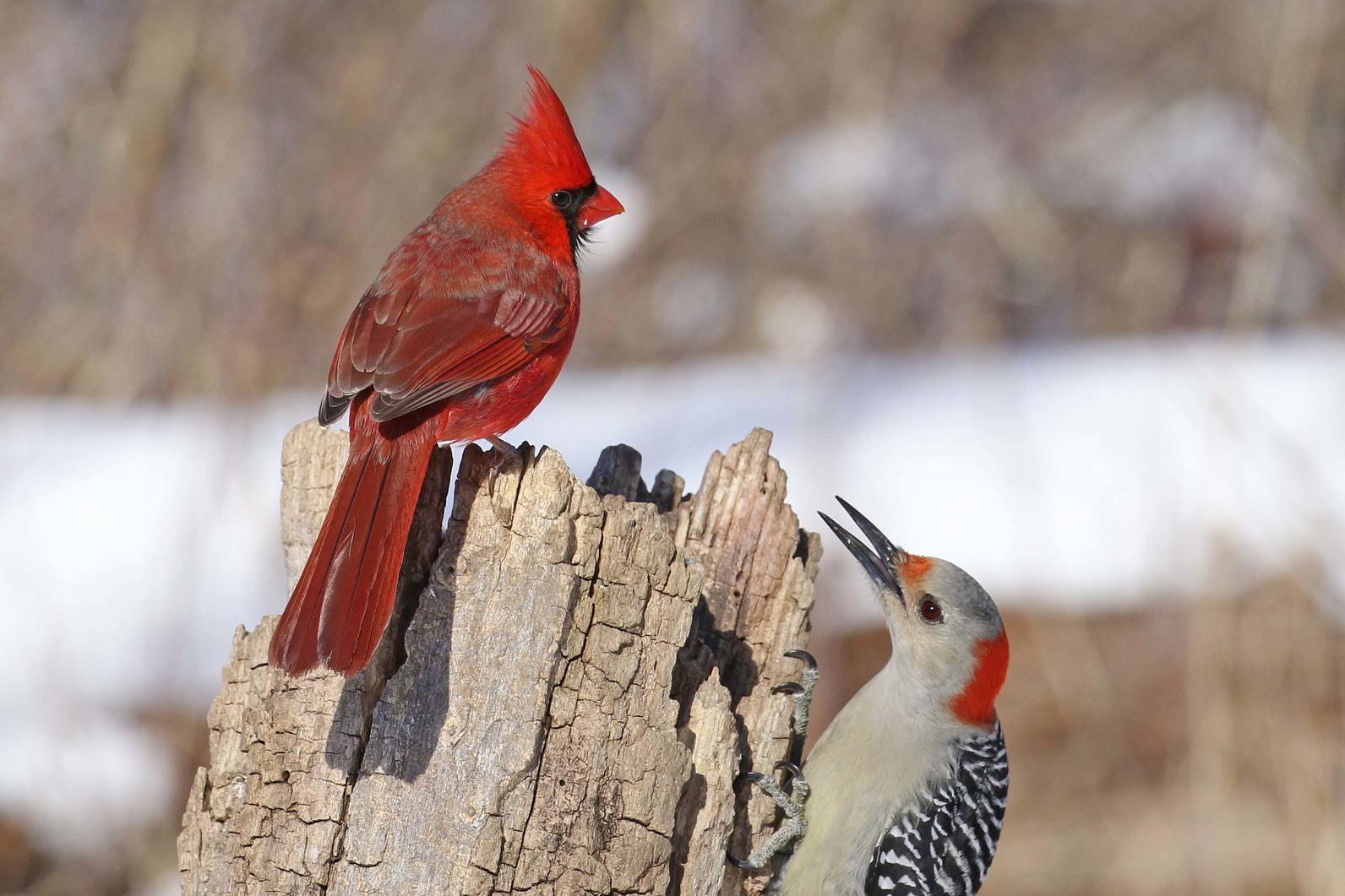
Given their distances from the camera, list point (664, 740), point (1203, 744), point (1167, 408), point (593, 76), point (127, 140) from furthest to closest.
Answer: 1. point (593, 76)
2. point (127, 140)
3. point (1167, 408)
4. point (1203, 744)
5. point (664, 740)

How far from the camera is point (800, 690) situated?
3.12 meters

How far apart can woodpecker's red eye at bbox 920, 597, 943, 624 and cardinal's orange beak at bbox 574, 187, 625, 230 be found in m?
1.31

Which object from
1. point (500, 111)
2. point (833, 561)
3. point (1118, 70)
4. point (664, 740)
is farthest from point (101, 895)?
point (1118, 70)

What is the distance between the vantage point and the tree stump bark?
7.99 ft

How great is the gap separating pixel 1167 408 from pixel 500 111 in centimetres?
437

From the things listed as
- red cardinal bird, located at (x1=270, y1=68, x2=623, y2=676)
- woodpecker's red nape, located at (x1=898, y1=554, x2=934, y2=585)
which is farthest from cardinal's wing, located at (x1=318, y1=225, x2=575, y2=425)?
woodpecker's red nape, located at (x1=898, y1=554, x2=934, y2=585)

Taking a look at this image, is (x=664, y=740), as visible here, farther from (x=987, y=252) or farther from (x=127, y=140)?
(x=987, y=252)

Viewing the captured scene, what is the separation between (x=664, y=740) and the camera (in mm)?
2564

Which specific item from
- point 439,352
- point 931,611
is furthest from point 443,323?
point 931,611

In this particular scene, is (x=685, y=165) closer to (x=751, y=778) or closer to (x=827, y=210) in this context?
(x=827, y=210)

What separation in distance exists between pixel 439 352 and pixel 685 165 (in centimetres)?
608

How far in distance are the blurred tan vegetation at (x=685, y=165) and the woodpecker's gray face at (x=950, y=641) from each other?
380 centimetres

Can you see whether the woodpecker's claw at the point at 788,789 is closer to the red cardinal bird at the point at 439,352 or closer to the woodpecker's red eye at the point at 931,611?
the woodpecker's red eye at the point at 931,611

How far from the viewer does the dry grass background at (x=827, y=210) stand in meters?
5.29
